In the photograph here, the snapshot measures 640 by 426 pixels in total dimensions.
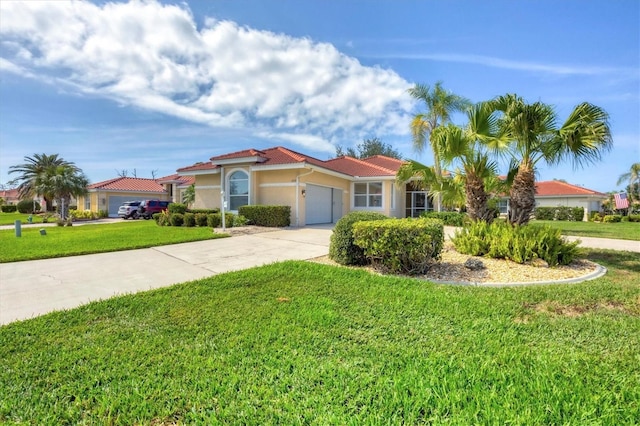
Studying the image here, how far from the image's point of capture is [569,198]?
34594mm

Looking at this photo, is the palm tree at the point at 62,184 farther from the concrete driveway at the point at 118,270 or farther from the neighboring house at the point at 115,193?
the concrete driveway at the point at 118,270

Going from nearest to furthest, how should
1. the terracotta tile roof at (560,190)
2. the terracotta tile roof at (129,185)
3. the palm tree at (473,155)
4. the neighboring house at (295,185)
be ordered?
the palm tree at (473,155), the neighboring house at (295,185), the terracotta tile roof at (560,190), the terracotta tile roof at (129,185)

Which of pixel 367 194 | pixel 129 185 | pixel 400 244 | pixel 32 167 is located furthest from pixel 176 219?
pixel 32 167

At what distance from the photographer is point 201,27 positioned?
11172 millimetres

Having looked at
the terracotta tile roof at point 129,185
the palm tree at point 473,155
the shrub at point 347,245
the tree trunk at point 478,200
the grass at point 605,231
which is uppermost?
the terracotta tile roof at point 129,185

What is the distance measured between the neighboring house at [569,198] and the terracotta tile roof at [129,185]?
41.2m

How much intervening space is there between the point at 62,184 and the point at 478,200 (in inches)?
1404

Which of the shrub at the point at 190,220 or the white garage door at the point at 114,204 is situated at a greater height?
the white garage door at the point at 114,204

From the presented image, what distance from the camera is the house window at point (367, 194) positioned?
22.5 m

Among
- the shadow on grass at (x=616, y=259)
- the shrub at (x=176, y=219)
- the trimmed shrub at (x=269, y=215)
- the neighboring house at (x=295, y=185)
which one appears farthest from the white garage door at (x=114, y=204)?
the shadow on grass at (x=616, y=259)

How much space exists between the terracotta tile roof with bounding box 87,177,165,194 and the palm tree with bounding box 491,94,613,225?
39413 millimetres

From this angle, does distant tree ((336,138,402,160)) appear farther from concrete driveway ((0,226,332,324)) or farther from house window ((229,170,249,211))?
concrete driveway ((0,226,332,324))

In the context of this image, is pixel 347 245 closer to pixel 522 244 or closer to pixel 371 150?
pixel 522 244

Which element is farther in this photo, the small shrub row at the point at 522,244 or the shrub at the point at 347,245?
the shrub at the point at 347,245
